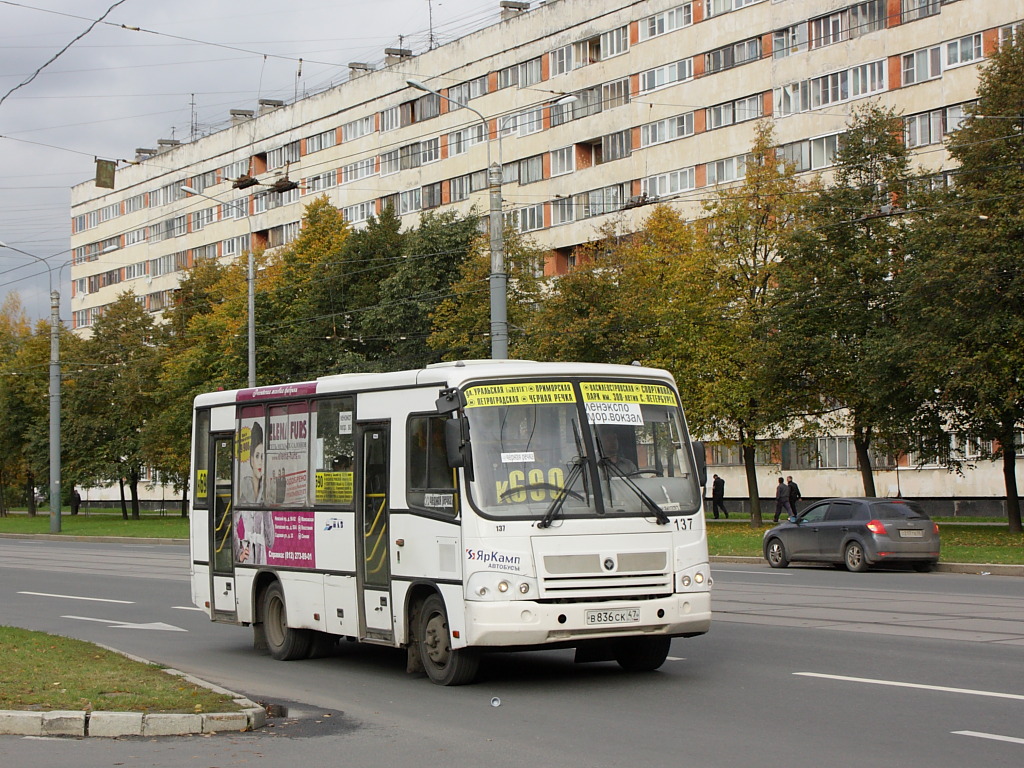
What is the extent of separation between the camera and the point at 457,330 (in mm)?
50281

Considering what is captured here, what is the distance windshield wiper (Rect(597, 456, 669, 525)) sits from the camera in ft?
37.0

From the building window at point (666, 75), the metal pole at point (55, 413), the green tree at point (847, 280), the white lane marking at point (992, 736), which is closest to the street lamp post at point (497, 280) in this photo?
the white lane marking at point (992, 736)

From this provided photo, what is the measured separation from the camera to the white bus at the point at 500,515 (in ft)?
35.5

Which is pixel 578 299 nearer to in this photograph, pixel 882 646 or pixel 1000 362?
pixel 1000 362

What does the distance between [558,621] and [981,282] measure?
82.8 ft

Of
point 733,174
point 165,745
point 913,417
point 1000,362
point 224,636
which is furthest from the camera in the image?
point 733,174

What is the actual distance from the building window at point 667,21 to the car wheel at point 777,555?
38795mm

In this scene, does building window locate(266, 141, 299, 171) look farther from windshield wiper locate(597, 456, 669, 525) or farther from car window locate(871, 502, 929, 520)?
windshield wiper locate(597, 456, 669, 525)

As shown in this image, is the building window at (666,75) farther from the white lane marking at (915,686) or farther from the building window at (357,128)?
the white lane marking at (915,686)

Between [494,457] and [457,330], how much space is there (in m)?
39.3

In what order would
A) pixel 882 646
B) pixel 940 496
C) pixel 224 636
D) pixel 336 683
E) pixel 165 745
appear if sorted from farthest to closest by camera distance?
pixel 940 496 → pixel 224 636 → pixel 882 646 → pixel 336 683 → pixel 165 745

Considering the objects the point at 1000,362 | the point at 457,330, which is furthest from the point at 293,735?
the point at 457,330

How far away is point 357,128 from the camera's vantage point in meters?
80.3

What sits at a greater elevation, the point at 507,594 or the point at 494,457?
the point at 494,457
